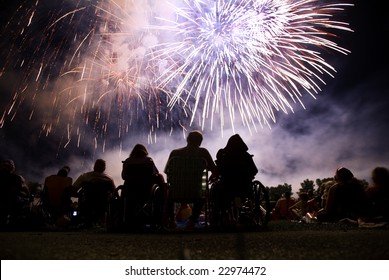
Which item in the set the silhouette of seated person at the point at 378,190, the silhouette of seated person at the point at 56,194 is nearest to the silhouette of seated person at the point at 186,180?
the silhouette of seated person at the point at 56,194

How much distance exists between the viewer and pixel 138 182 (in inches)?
A: 214

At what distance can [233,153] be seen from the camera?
223 inches

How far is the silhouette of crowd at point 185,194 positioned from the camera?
5.43m

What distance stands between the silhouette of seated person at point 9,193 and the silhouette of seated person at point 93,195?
1033 millimetres

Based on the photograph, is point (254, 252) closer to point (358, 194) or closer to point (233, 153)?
point (233, 153)

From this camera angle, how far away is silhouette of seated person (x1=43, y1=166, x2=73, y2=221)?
7.06 metres

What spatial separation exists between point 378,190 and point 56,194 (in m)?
6.04

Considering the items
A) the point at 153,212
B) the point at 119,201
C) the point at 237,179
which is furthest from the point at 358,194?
the point at 119,201

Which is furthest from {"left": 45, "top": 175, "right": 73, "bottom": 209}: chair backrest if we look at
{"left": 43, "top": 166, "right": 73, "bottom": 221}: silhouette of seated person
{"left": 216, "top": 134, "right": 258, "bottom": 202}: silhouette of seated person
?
{"left": 216, "top": 134, "right": 258, "bottom": 202}: silhouette of seated person

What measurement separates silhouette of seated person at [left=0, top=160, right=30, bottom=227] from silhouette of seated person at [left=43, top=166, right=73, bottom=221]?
0.68 m

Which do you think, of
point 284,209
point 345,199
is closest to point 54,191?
point 345,199

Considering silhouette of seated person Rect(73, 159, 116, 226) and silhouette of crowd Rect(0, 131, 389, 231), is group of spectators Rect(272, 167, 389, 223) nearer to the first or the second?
silhouette of crowd Rect(0, 131, 389, 231)

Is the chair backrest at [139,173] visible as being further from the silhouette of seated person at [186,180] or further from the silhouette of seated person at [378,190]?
the silhouette of seated person at [378,190]

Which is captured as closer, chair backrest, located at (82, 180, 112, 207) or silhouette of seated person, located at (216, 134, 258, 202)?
silhouette of seated person, located at (216, 134, 258, 202)
